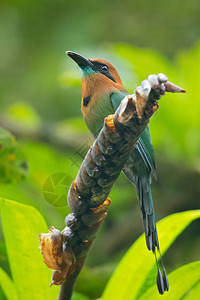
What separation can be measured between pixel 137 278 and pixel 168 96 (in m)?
1.77

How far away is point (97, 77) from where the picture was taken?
5.53 feet

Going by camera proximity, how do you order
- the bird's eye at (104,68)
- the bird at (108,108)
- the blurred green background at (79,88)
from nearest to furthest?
the bird at (108,108) < the bird's eye at (104,68) < the blurred green background at (79,88)

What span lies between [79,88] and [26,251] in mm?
2212

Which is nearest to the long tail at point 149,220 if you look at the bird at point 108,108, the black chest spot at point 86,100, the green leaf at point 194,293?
the bird at point 108,108

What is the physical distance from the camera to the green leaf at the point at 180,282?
1.26 m

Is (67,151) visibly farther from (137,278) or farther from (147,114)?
(147,114)

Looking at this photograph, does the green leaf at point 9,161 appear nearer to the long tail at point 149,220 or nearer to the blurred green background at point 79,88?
the blurred green background at point 79,88

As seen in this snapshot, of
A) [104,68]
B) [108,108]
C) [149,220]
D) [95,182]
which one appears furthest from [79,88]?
[95,182]

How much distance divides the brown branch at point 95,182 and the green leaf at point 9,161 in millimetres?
677

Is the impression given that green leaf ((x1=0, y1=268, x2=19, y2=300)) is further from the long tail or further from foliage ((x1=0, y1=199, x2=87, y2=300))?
the long tail

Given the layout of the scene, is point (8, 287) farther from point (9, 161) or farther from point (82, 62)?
point (82, 62)

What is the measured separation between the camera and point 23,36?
4.55 m

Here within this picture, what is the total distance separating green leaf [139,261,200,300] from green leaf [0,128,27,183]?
70cm

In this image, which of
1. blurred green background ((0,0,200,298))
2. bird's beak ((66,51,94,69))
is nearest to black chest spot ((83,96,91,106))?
bird's beak ((66,51,94,69))
